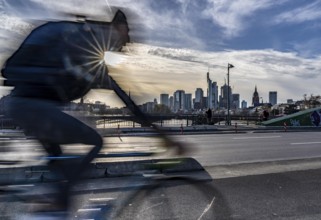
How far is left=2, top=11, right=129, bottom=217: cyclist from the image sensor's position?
9.23 feet

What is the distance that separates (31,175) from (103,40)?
182 centimetres

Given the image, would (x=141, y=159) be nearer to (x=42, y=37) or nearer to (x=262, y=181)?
(x=42, y=37)

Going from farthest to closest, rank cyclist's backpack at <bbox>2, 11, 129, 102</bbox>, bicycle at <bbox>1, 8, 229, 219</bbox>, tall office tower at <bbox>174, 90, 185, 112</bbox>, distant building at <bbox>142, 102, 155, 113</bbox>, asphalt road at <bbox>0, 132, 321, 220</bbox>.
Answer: tall office tower at <bbox>174, 90, 185, 112</bbox>, asphalt road at <bbox>0, 132, 321, 220</bbox>, distant building at <bbox>142, 102, 155, 113</bbox>, bicycle at <bbox>1, 8, 229, 219</bbox>, cyclist's backpack at <bbox>2, 11, 129, 102</bbox>

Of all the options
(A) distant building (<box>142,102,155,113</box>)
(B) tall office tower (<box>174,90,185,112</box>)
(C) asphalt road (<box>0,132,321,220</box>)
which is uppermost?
(B) tall office tower (<box>174,90,185,112</box>)

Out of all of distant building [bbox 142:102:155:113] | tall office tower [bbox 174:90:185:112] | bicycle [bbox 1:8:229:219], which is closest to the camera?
bicycle [bbox 1:8:229:219]

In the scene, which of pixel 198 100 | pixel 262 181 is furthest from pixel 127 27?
pixel 198 100

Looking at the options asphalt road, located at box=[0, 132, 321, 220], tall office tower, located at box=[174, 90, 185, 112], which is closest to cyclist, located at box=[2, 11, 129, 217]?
asphalt road, located at box=[0, 132, 321, 220]

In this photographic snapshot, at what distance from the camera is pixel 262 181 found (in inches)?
255

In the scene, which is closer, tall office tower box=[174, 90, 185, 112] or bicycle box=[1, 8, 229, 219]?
bicycle box=[1, 8, 229, 219]

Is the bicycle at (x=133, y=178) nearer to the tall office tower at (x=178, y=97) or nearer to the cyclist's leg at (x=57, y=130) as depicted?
the cyclist's leg at (x=57, y=130)

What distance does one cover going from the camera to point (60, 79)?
111 inches

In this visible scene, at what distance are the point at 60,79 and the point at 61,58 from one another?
0.53ft

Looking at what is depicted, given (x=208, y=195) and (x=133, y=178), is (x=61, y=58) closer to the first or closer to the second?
(x=133, y=178)

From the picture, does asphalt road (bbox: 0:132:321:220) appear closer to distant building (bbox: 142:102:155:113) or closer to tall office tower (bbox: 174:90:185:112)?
distant building (bbox: 142:102:155:113)
